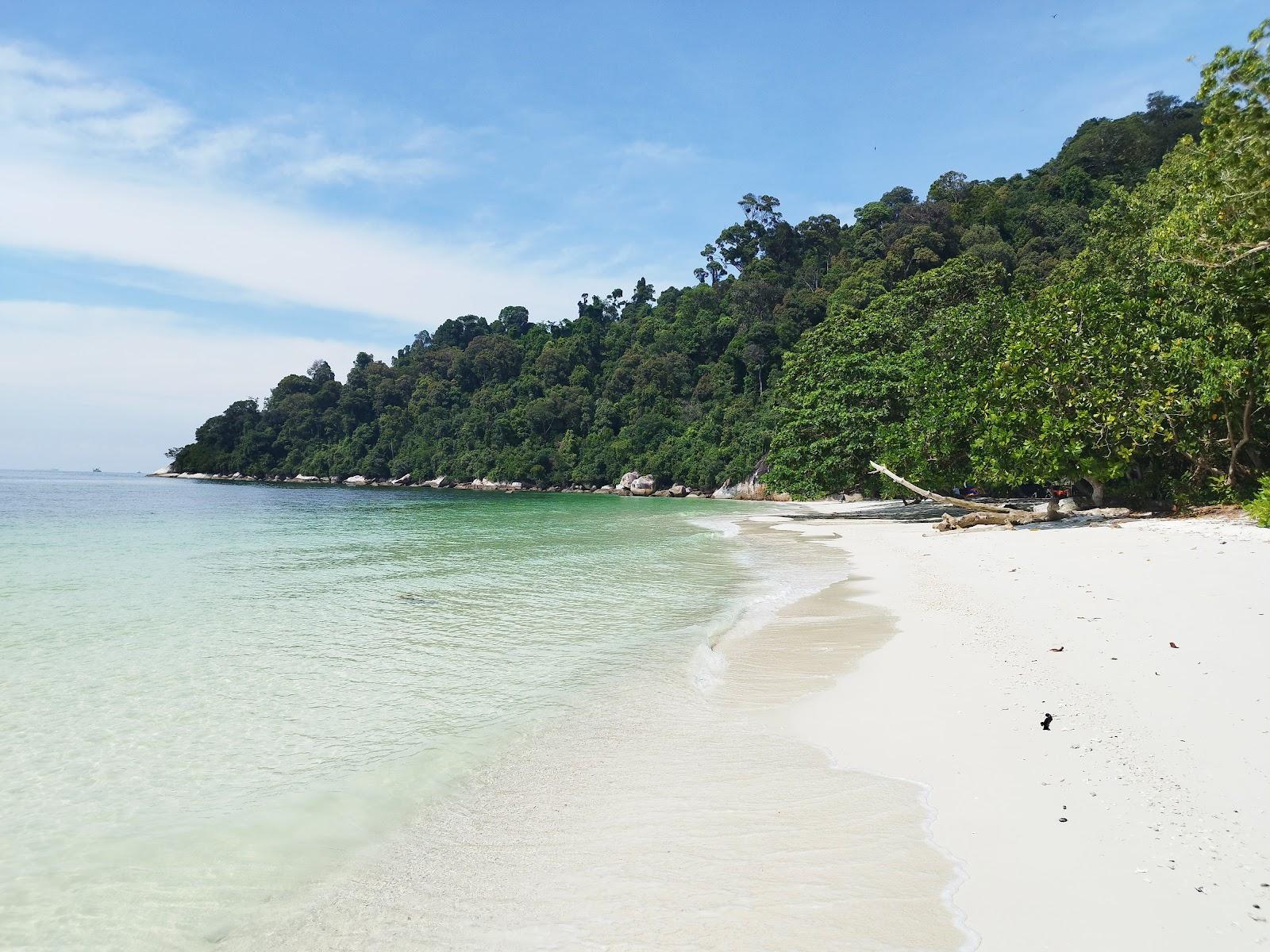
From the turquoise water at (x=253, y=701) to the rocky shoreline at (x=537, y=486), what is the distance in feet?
137

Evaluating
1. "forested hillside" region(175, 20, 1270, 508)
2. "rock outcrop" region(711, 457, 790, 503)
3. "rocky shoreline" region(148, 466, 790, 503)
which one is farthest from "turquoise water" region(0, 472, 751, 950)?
"rock outcrop" region(711, 457, 790, 503)

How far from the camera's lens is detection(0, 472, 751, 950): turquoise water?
4.19 meters

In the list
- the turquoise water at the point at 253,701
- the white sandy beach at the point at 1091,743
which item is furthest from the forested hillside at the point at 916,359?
the turquoise water at the point at 253,701

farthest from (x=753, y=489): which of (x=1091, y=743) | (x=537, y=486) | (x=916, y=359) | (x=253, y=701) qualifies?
(x=1091, y=743)

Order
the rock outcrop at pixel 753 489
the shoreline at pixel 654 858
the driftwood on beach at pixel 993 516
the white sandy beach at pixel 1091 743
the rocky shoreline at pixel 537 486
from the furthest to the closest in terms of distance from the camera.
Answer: the rocky shoreline at pixel 537 486 < the rock outcrop at pixel 753 489 < the driftwood on beach at pixel 993 516 < the shoreline at pixel 654 858 < the white sandy beach at pixel 1091 743

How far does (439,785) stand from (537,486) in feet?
326

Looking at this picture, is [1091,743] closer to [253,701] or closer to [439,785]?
[439,785]

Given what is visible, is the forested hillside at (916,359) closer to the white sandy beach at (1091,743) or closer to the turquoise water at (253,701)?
the white sandy beach at (1091,743)

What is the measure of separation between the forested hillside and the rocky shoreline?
1629mm

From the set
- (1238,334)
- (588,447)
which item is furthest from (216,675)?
(588,447)

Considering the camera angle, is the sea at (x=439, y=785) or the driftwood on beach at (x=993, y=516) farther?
the driftwood on beach at (x=993, y=516)

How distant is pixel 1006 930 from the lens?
3107 mm

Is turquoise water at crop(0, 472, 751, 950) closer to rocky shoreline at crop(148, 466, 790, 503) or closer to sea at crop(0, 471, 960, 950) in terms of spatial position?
sea at crop(0, 471, 960, 950)

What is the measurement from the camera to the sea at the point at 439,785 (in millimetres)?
3557
